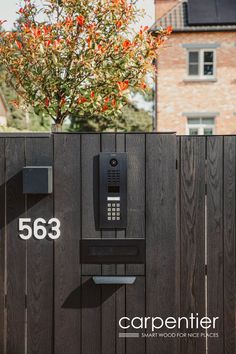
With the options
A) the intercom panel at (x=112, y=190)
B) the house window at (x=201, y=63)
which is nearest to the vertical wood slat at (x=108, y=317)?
the intercom panel at (x=112, y=190)

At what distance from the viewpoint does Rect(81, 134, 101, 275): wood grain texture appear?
3.31m

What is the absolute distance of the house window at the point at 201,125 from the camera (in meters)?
18.2

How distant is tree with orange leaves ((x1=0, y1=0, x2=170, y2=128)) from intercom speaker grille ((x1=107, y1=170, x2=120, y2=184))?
2516mm

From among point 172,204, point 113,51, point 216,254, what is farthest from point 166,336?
point 113,51

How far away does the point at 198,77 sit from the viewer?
722 inches

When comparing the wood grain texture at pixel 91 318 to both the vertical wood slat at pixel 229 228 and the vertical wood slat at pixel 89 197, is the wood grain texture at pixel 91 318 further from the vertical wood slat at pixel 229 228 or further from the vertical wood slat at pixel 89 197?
the vertical wood slat at pixel 229 228

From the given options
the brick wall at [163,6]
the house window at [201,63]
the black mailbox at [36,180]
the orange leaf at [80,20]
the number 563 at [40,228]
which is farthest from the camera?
the brick wall at [163,6]

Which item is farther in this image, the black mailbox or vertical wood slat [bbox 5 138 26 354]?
vertical wood slat [bbox 5 138 26 354]

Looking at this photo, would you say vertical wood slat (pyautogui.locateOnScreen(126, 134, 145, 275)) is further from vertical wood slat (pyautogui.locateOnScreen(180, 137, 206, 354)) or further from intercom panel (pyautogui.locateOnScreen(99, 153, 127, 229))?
vertical wood slat (pyautogui.locateOnScreen(180, 137, 206, 354))

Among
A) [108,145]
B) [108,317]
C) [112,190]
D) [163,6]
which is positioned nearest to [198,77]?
[163,6]

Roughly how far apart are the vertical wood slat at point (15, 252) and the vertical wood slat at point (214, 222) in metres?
1.53

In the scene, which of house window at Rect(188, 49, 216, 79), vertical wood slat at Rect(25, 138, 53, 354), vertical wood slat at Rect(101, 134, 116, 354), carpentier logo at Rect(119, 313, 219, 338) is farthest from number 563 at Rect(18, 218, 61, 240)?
house window at Rect(188, 49, 216, 79)

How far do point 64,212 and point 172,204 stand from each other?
878mm

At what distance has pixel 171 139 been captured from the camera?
10.9ft
